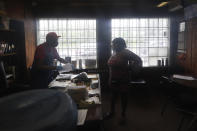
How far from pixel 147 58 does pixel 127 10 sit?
4.67 feet

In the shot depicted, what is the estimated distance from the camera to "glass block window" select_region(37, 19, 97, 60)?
460 centimetres

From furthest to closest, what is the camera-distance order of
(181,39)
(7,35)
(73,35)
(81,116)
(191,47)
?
(73,35) → (181,39) → (191,47) → (7,35) → (81,116)

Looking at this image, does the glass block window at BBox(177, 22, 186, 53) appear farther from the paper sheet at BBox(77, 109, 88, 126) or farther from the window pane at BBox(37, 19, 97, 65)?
the paper sheet at BBox(77, 109, 88, 126)

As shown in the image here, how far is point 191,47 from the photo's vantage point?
3.89 m

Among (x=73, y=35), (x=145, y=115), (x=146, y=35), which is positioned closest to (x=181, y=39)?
(x=146, y=35)

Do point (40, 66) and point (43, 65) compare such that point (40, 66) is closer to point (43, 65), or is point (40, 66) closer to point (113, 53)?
point (43, 65)

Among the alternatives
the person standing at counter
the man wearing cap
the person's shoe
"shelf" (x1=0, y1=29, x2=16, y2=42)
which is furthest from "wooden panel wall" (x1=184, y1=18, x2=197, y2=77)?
"shelf" (x1=0, y1=29, x2=16, y2=42)

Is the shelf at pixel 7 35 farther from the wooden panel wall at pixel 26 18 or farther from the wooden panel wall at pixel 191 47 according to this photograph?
the wooden panel wall at pixel 191 47

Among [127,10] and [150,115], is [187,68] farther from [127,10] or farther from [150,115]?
[127,10]

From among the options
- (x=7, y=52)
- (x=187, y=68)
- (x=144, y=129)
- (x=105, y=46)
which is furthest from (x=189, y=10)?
(x=7, y=52)

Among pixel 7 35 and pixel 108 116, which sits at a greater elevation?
pixel 7 35

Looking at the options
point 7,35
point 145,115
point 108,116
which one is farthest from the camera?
point 7,35

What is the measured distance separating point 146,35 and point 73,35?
6.56ft

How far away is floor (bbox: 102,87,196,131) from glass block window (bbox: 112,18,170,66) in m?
0.99
